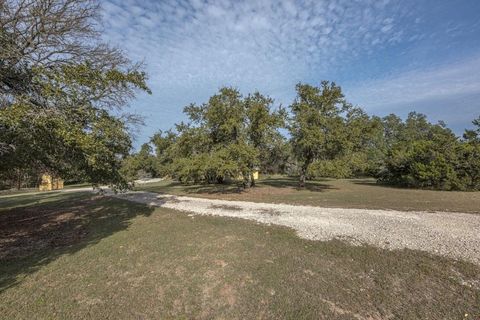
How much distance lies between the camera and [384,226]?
814 cm

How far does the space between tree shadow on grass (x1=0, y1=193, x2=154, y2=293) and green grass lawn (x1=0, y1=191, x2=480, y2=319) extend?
65 millimetres

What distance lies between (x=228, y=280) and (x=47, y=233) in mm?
8329

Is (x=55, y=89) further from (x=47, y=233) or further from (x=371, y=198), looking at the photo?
(x=371, y=198)

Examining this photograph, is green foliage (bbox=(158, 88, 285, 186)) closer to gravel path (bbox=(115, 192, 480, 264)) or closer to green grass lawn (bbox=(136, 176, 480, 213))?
green grass lawn (bbox=(136, 176, 480, 213))

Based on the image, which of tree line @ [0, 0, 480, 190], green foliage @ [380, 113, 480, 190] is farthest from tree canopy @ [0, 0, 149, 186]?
green foliage @ [380, 113, 480, 190]

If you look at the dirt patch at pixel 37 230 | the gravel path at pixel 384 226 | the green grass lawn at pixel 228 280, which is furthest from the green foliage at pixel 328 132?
the dirt patch at pixel 37 230

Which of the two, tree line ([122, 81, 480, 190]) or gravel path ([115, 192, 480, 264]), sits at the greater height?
tree line ([122, 81, 480, 190])

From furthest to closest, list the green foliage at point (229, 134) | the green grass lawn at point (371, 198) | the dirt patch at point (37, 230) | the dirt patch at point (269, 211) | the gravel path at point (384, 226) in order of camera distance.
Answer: the green foliage at point (229, 134), the green grass lawn at point (371, 198), the dirt patch at point (269, 211), the dirt patch at point (37, 230), the gravel path at point (384, 226)

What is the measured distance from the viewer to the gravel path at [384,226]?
20.7 ft

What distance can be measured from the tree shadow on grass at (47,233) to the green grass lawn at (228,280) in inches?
2.6

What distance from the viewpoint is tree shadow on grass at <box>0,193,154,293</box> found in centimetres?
610

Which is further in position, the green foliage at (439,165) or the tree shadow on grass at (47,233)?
the green foliage at (439,165)

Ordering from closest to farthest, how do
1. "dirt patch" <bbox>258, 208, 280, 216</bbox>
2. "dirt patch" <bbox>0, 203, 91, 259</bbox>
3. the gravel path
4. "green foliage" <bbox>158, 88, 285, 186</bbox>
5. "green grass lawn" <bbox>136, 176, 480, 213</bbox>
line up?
the gravel path < "dirt patch" <bbox>0, 203, 91, 259</bbox> < "dirt patch" <bbox>258, 208, 280, 216</bbox> < "green grass lawn" <bbox>136, 176, 480, 213</bbox> < "green foliage" <bbox>158, 88, 285, 186</bbox>

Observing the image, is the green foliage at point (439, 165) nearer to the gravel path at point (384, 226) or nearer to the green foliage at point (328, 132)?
the green foliage at point (328, 132)
